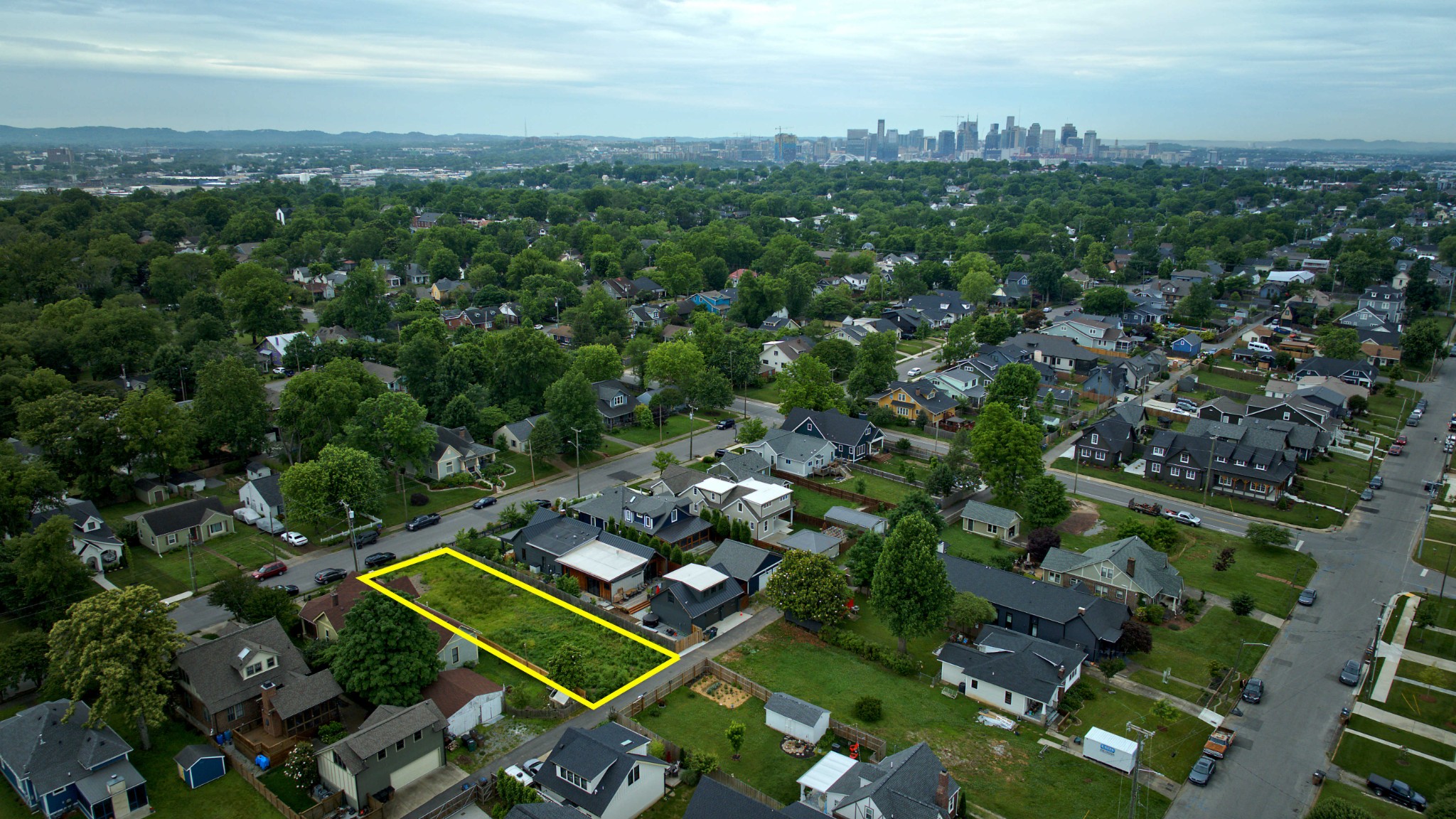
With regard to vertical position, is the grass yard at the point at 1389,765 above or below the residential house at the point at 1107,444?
below

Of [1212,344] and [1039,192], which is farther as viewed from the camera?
[1039,192]

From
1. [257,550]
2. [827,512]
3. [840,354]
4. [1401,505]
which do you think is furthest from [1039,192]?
[257,550]

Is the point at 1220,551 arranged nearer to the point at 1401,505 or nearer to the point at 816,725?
the point at 1401,505

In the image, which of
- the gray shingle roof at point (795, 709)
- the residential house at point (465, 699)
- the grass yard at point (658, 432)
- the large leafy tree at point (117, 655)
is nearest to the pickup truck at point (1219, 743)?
the gray shingle roof at point (795, 709)

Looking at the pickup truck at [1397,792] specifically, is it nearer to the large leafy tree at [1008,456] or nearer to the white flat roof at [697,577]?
the large leafy tree at [1008,456]

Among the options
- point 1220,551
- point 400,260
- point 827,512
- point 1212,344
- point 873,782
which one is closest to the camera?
point 873,782

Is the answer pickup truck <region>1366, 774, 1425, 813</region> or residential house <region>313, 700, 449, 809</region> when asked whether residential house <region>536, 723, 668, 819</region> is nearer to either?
residential house <region>313, 700, 449, 809</region>

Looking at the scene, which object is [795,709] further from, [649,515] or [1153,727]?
[649,515]
